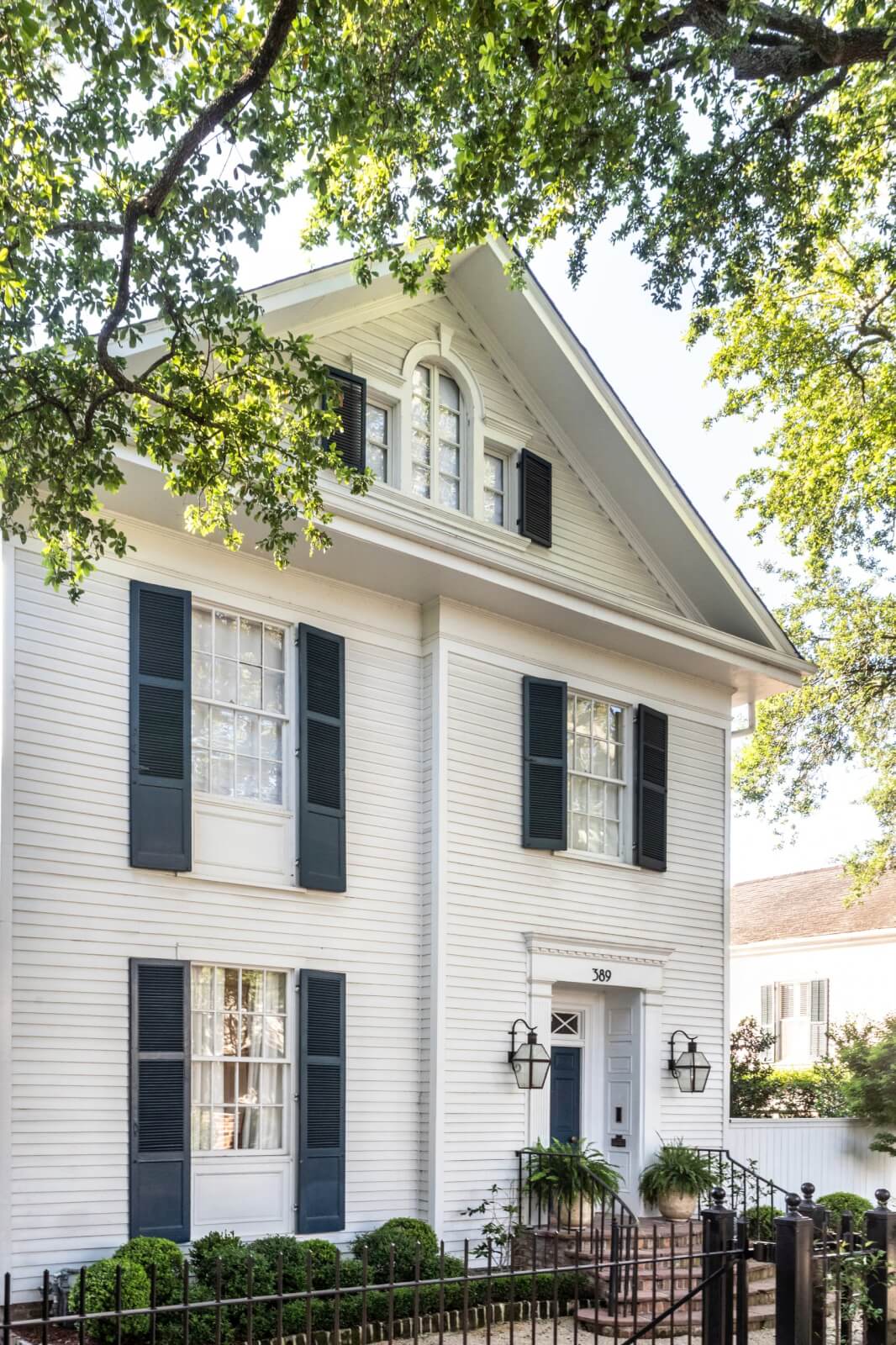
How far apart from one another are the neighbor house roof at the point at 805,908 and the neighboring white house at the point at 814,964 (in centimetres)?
2

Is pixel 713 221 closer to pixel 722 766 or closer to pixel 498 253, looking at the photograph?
pixel 498 253

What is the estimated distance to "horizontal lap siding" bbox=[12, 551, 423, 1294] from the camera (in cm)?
1028

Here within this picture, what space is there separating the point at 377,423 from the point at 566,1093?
7.09m

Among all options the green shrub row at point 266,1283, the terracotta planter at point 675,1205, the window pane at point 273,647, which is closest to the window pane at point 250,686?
the window pane at point 273,647

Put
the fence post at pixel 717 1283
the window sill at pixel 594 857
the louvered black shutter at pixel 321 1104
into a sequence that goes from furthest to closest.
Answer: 1. the window sill at pixel 594 857
2. the louvered black shutter at pixel 321 1104
3. the fence post at pixel 717 1283

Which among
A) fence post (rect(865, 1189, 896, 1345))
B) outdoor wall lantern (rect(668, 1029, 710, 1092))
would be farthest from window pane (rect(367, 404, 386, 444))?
fence post (rect(865, 1189, 896, 1345))

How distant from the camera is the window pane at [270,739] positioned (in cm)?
1223

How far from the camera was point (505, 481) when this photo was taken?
14.6 meters

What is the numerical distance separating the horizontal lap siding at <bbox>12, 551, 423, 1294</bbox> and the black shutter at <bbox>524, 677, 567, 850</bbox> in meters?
1.81

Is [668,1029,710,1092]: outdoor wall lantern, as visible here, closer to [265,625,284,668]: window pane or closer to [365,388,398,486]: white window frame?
[265,625,284,668]: window pane

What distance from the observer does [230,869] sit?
1170 cm

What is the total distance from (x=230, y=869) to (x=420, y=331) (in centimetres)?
580

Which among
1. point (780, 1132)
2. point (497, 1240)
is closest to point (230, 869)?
point (497, 1240)

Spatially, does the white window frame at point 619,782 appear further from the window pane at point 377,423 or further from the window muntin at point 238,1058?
the window muntin at point 238,1058
